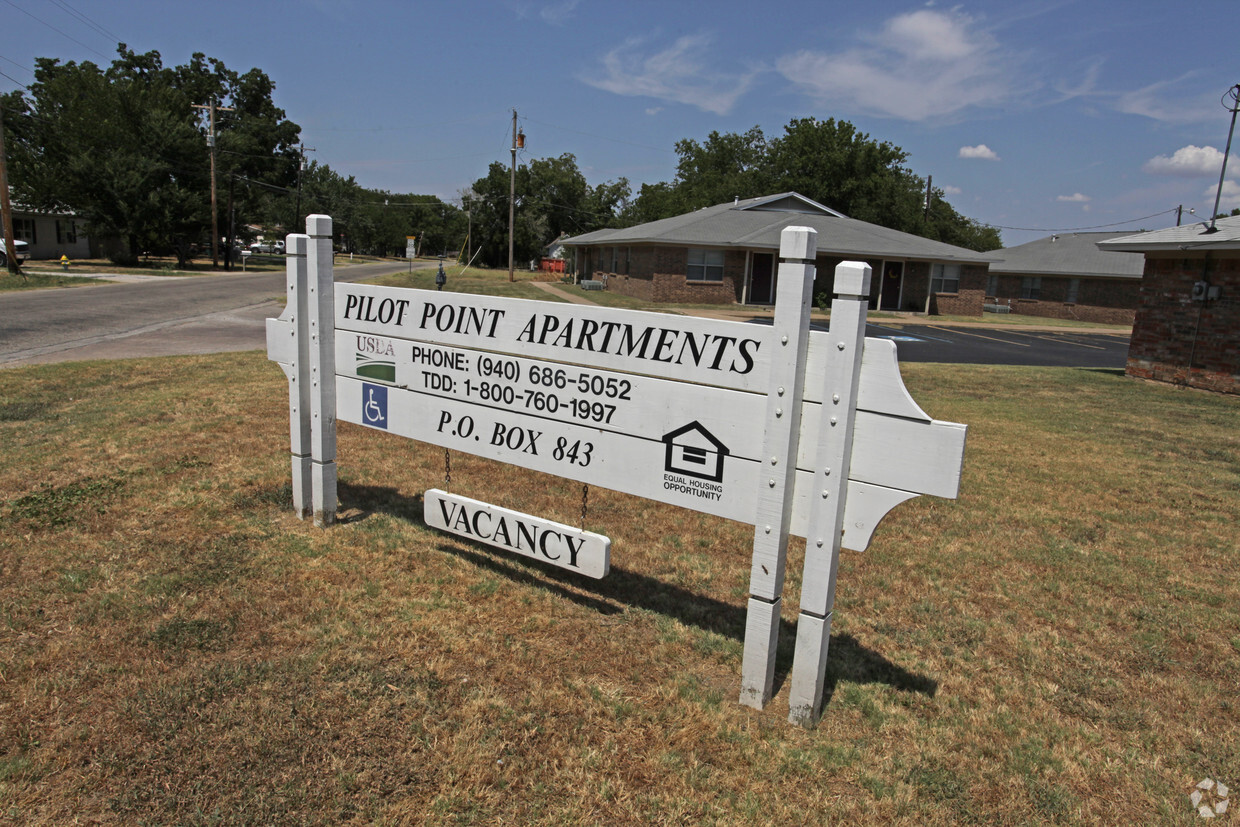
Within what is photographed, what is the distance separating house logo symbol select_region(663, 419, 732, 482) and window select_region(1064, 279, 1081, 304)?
42828 millimetres

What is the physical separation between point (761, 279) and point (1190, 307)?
2033 centimetres

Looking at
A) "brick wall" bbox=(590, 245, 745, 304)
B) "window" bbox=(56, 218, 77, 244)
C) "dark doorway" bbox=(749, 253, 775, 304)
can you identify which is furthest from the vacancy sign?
"window" bbox=(56, 218, 77, 244)

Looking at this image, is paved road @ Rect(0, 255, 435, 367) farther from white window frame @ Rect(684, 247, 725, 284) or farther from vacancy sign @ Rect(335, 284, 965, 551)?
white window frame @ Rect(684, 247, 725, 284)

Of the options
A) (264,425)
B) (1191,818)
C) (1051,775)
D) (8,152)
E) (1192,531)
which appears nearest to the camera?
(1191,818)

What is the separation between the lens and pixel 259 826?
2381 mm

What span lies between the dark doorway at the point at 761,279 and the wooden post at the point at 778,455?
30637 mm

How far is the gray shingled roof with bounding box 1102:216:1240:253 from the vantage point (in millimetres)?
12539

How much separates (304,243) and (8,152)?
43.1m

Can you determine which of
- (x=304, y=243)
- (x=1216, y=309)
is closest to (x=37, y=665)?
(x=304, y=243)

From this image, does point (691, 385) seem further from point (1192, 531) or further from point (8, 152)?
point (8, 152)

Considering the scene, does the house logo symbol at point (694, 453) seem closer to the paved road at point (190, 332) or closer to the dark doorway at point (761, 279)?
the paved road at point (190, 332)

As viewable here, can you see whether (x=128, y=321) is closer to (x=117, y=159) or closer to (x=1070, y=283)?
(x=117, y=159)

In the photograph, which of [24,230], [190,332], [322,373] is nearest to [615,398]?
[322,373]

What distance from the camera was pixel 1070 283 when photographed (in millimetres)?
39375
